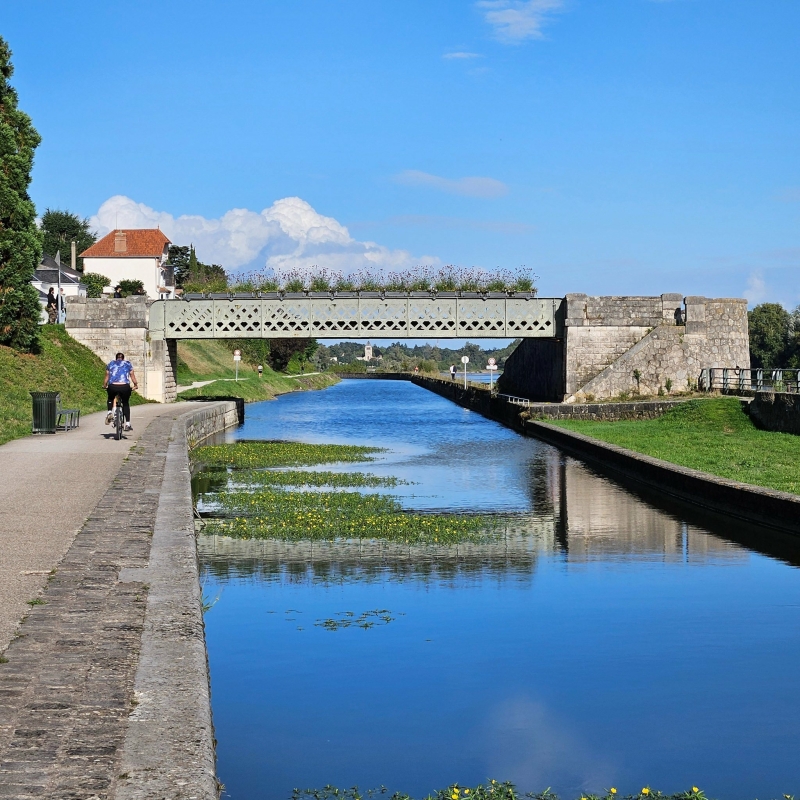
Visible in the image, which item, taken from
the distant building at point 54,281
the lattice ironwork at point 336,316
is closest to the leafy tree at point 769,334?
the distant building at point 54,281

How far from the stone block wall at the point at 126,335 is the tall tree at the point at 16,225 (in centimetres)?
589

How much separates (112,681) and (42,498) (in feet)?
27.7

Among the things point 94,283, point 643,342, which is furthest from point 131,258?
point 643,342

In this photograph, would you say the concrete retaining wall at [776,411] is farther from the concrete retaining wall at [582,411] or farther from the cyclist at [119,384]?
the cyclist at [119,384]

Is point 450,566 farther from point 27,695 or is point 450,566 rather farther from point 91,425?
point 91,425

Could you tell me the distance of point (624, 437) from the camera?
3225 cm

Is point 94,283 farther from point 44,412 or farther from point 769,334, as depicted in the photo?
point 44,412

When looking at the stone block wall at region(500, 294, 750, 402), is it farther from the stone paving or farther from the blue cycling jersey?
the stone paving

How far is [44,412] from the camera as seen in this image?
1040 inches

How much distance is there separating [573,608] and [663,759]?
14.0ft

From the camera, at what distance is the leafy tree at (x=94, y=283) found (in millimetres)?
90463

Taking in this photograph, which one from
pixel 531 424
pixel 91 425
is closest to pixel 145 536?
pixel 91 425

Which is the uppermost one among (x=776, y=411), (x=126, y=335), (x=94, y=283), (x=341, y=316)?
(x=94, y=283)

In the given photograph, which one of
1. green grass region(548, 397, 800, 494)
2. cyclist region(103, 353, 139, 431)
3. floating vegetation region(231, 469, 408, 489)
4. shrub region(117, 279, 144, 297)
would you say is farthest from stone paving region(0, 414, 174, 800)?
shrub region(117, 279, 144, 297)
